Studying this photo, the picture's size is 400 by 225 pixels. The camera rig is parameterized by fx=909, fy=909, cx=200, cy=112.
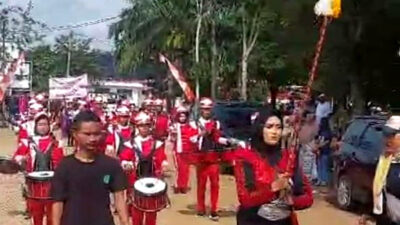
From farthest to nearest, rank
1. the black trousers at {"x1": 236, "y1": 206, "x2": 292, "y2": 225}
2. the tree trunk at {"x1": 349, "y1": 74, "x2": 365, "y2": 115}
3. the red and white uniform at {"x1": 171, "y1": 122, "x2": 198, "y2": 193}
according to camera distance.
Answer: the tree trunk at {"x1": 349, "y1": 74, "x2": 365, "y2": 115}
the red and white uniform at {"x1": 171, "y1": 122, "x2": 198, "y2": 193}
the black trousers at {"x1": 236, "y1": 206, "x2": 292, "y2": 225}

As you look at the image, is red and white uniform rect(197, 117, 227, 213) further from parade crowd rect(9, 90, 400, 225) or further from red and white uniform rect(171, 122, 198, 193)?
red and white uniform rect(171, 122, 198, 193)

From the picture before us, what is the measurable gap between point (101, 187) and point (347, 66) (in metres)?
15.4

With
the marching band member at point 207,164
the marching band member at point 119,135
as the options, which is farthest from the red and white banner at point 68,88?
the marching band member at point 207,164

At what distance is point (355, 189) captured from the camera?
46.1ft

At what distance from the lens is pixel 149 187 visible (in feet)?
32.6

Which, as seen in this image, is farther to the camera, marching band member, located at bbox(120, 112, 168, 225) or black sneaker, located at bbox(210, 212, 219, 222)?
black sneaker, located at bbox(210, 212, 219, 222)

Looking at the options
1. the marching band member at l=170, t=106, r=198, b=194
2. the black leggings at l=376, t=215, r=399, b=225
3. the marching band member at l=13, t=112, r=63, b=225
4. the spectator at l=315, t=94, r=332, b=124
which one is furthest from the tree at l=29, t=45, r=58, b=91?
the black leggings at l=376, t=215, r=399, b=225

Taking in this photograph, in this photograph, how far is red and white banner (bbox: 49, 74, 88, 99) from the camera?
3475 centimetres

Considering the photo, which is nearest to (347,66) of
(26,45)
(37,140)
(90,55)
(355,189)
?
(355,189)

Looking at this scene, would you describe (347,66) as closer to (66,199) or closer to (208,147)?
(208,147)

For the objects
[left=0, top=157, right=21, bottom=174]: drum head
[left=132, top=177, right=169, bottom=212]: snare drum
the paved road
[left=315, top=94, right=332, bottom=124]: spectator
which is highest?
[left=315, top=94, right=332, bottom=124]: spectator

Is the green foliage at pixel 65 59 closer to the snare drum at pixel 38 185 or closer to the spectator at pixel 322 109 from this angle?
the spectator at pixel 322 109

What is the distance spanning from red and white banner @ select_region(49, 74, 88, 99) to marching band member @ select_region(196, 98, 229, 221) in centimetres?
2070

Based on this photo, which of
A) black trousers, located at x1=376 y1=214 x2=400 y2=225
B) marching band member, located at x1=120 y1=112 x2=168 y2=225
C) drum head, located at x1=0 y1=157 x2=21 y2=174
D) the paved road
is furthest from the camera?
the paved road
